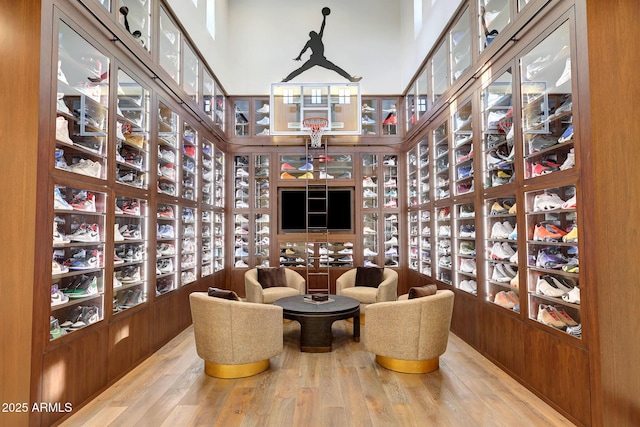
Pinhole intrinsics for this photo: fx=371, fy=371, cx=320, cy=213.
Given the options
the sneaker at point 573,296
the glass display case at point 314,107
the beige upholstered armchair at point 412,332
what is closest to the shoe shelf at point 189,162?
the glass display case at point 314,107

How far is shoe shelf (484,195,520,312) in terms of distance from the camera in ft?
12.3

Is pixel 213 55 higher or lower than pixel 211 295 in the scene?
higher

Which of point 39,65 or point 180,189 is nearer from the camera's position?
point 39,65

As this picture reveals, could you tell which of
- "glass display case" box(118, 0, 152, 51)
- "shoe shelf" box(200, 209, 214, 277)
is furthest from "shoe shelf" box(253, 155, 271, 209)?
"glass display case" box(118, 0, 152, 51)

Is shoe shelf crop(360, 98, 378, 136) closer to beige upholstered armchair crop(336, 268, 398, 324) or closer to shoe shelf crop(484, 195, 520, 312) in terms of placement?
beige upholstered armchair crop(336, 268, 398, 324)

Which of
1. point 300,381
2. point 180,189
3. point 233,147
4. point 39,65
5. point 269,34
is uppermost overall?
point 269,34

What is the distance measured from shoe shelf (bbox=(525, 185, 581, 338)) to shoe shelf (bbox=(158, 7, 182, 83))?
459 centimetres

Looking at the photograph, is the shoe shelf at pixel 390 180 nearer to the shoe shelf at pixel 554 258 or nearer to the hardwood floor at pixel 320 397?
the hardwood floor at pixel 320 397

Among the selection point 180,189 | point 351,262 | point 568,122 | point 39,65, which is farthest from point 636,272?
point 351,262

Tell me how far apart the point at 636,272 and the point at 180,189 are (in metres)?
5.09

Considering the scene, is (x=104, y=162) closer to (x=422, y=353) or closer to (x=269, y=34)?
(x=422, y=353)

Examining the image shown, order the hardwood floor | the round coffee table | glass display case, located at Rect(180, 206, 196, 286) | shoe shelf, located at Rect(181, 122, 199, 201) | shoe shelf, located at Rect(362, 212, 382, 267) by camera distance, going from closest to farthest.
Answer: the hardwood floor → the round coffee table → glass display case, located at Rect(180, 206, 196, 286) → shoe shelf, located at Rect(181, 122, 199, 201) → shoe shelf, located at Rect(362, 212, 382, 267)

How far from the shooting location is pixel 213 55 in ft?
23.0

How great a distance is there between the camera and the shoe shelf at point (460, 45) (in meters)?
4.77
